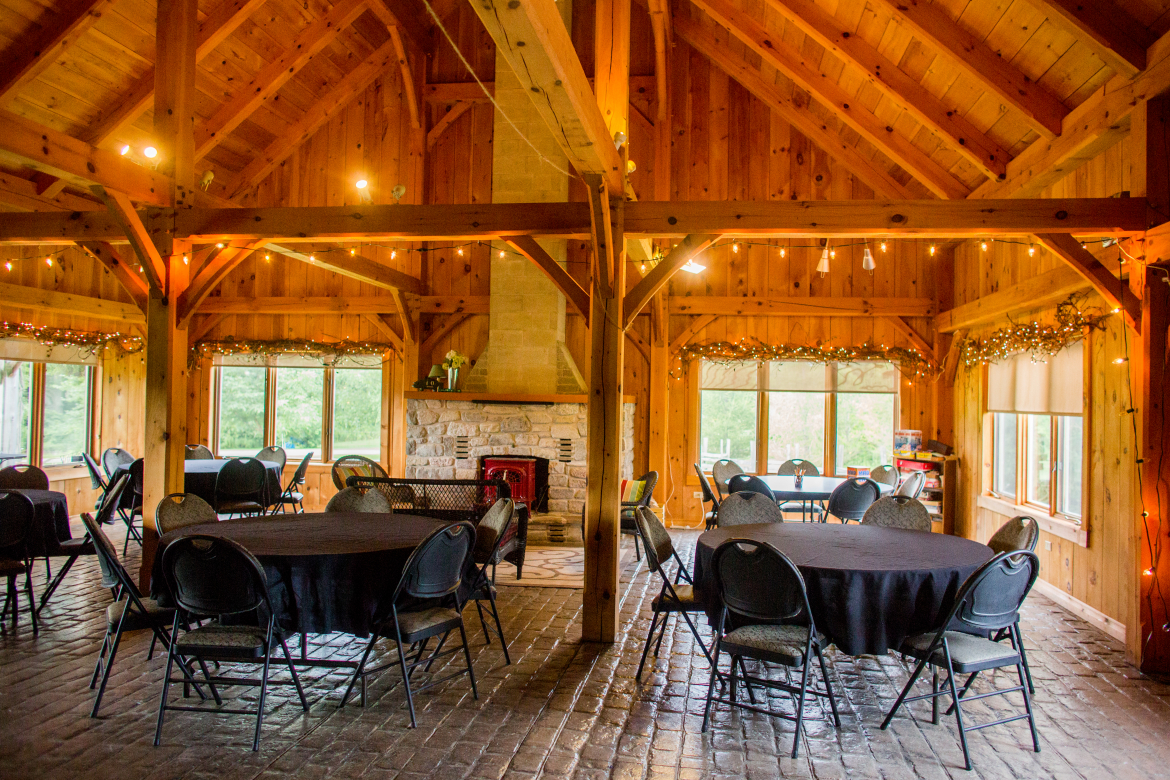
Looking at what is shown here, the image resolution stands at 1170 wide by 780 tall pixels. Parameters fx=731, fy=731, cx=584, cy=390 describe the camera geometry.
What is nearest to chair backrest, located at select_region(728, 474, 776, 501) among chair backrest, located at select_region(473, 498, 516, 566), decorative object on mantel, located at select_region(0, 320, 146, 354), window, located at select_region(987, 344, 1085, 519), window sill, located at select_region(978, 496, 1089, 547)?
window sill, located at select_region(978, 496, 1089, 547)

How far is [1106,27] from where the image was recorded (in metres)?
4.29

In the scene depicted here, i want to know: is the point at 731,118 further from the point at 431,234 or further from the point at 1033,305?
the point at 431,234

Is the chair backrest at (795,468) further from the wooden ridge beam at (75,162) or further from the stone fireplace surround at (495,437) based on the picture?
the wooden ridge beam at (75,162)

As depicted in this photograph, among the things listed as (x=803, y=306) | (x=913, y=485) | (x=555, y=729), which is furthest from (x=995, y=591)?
(x=803, y=306)

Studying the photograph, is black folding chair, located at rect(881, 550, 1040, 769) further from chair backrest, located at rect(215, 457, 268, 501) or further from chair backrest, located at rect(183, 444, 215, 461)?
chair backrest, located at rect(183, 444, 215, 461)

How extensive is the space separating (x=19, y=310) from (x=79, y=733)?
22.6 ft

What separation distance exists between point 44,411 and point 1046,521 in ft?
35.0

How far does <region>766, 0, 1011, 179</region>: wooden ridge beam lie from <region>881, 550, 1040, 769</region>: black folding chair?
4.10 metres

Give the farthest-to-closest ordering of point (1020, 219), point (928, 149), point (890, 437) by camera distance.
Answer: point (890, 437), point (928, 149), point (1020, 219)

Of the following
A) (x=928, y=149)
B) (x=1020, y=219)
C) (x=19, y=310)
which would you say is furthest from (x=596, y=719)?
(x=19, y=310)

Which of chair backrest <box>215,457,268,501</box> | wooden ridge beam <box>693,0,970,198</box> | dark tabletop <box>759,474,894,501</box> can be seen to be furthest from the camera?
chair backrest <box>215,457,268,501</box>

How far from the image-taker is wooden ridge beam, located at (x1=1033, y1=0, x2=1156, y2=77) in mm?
4246

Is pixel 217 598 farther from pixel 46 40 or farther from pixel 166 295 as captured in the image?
pixel 46 40

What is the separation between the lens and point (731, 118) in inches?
353
